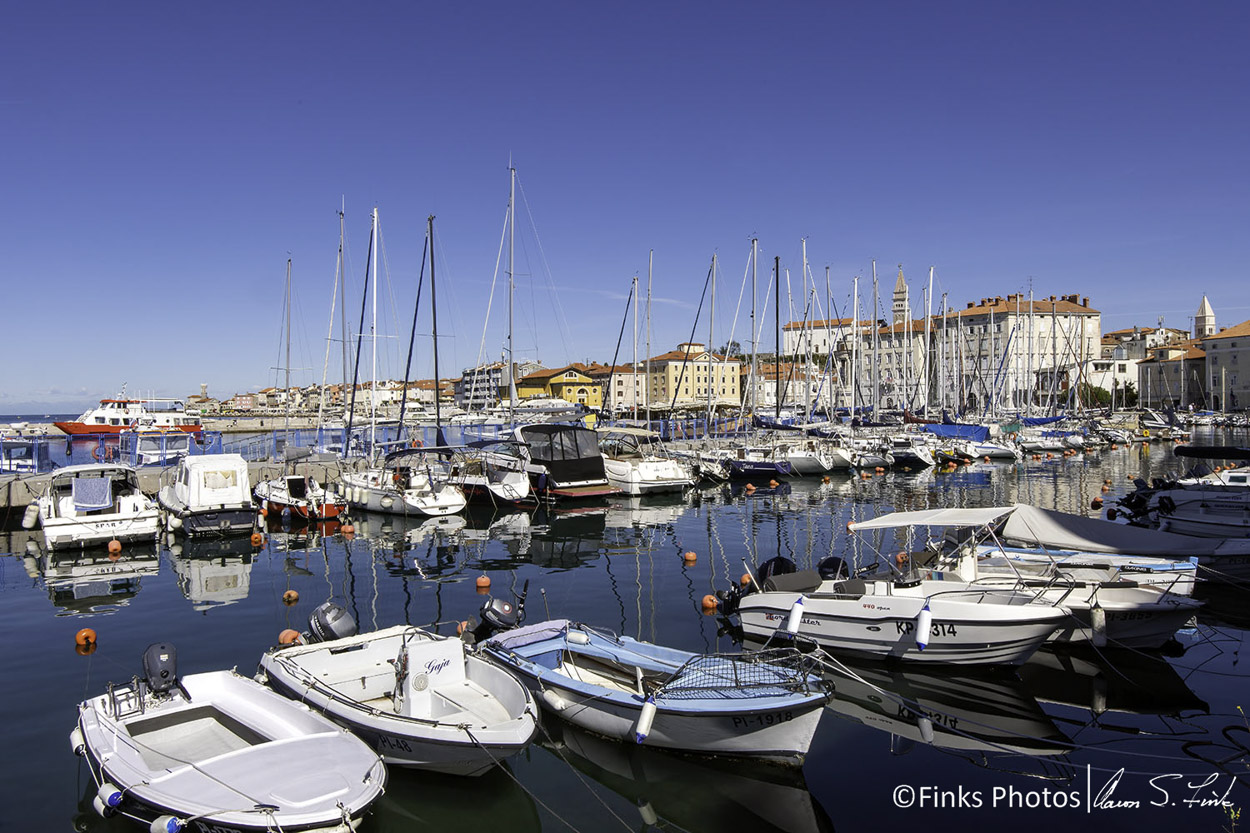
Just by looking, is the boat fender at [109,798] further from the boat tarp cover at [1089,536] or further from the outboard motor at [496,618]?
the boat tarp cover at [1089,536]

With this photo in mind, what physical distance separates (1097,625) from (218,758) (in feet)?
45.8

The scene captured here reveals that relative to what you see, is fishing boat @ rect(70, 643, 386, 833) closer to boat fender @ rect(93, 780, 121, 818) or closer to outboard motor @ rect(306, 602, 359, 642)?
boat fender @ rect(93, 780, 121, 818)

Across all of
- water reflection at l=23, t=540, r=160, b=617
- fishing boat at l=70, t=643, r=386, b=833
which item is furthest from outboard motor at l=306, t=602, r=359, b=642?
water reflection at l=23, t=540, r=160, b=617

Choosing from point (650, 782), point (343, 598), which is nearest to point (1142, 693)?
point (650, 782)

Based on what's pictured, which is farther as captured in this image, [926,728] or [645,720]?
[926,728]

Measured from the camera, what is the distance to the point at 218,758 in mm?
9164

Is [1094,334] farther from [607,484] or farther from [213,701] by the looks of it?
[213,701]

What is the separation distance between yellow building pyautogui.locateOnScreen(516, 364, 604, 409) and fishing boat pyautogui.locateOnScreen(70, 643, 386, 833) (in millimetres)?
145968

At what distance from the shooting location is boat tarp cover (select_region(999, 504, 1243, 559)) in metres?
18.6

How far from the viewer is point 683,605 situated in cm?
1977

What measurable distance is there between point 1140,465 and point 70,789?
62.9m

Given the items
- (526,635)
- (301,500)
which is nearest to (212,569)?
(301,500)

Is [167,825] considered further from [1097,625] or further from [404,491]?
[404,491]

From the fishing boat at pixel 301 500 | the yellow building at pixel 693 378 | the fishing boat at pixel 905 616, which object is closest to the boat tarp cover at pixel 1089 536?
the fishing boat at pixel 905 616
